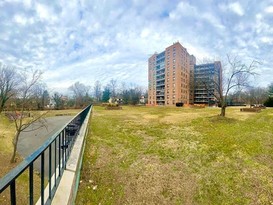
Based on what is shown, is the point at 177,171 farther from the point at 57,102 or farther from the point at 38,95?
the point at 57,102

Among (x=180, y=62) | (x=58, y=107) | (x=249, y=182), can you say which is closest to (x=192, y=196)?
(x=249, y=182)

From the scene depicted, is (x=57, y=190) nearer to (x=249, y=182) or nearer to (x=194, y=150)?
(x=249, y=182)

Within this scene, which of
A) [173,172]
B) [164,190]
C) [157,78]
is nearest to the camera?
[164,190]

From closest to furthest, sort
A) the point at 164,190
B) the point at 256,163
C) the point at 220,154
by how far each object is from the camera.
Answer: the point at 164,190
the point at 256,163
the point at 220,154

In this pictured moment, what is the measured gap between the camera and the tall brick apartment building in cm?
6519

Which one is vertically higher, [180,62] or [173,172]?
Result: [180,62]

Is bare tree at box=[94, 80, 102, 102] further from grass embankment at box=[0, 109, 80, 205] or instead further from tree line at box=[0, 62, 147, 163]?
grass embankment at box=[0, 109, 80, 205]

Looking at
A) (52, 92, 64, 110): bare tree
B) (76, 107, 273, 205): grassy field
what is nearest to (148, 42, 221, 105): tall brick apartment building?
(52, 92, 64, 110): bare tree

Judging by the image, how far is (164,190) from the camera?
5234mm

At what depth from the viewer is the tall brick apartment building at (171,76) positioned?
214 ft

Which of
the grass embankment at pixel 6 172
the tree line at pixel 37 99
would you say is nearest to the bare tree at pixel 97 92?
the tree line at pixel 37 99

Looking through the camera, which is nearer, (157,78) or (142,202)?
(142,202)

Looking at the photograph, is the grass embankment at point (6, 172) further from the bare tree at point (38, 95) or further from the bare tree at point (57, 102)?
the bare tree at point (57, 102)

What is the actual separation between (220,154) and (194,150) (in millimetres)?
920
